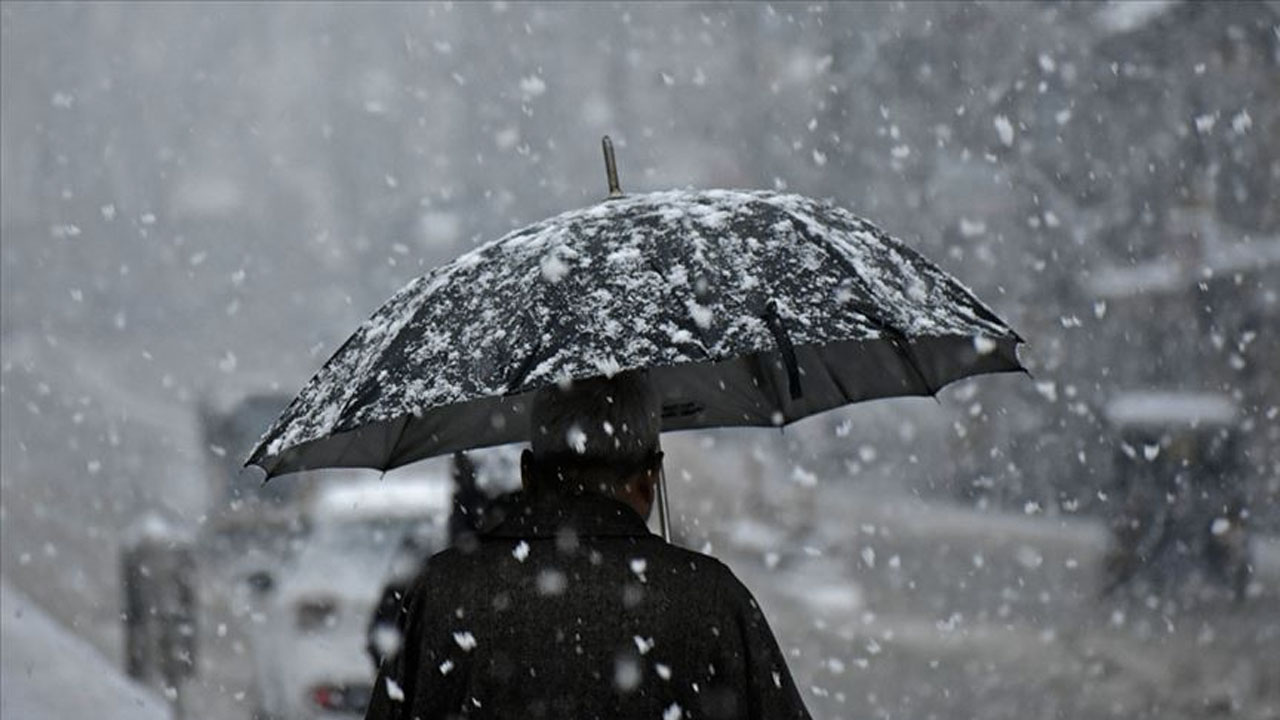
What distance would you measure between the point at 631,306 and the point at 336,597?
637 cm

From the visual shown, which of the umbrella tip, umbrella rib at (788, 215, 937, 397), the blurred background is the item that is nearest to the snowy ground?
the blurred background

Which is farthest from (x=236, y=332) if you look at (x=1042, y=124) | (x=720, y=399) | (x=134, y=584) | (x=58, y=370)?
(x=720, y=399)

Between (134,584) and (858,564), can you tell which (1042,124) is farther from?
(134,584)

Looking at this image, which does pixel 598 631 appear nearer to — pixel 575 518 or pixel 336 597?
pixel 575 518

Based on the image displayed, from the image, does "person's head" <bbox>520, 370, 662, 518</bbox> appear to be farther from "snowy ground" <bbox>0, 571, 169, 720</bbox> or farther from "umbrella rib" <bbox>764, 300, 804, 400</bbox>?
"snowy ground" <bbox>0, 571, 169, 720</bbox>

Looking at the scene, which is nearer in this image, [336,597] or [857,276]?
[857,276]

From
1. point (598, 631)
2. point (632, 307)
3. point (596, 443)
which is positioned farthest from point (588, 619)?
point (632, 307)

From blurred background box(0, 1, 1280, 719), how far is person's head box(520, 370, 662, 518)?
95 centimetres

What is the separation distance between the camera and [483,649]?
98.9 inches

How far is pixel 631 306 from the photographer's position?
8.85 ft

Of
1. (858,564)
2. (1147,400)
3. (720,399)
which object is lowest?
(858,564)

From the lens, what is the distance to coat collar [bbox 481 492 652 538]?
98.5 inches

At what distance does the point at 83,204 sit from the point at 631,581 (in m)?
64.1

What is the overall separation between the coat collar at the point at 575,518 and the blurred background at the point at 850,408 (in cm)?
104
